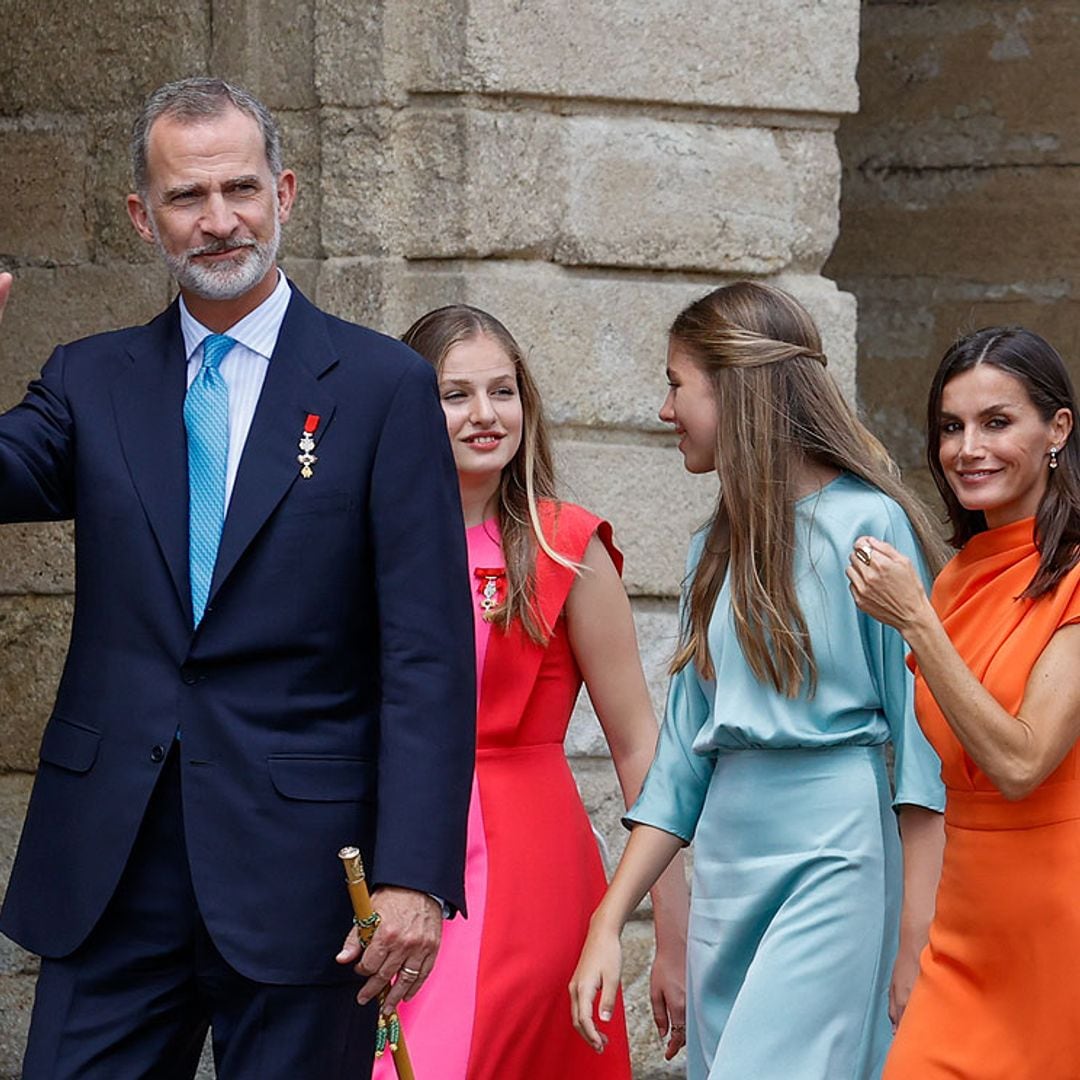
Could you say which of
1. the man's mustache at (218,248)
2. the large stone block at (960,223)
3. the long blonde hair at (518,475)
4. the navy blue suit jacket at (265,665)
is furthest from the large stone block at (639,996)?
the large stone block at (960,223)

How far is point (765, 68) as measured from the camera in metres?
5.38

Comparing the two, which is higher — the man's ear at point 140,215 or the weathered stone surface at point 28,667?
the man's ear at point 140,215

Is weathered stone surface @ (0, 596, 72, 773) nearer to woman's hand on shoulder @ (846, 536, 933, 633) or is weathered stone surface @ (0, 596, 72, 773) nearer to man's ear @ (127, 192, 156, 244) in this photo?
man's ear @ (127, 192, 156, 244)

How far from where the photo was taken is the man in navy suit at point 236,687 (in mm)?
3557

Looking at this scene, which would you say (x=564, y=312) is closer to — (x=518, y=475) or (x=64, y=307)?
(x=518, y=475)

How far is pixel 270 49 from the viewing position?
538cm

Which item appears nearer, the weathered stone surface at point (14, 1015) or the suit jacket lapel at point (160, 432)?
the suit jacket lapel at point (160, 432)

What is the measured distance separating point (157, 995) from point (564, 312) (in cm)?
206

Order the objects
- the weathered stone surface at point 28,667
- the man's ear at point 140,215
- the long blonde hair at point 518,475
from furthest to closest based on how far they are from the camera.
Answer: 1. the weathered stone surface at point 28,667
2. the long blonde hair at point 518,475
3. the man's ear at point 140,215

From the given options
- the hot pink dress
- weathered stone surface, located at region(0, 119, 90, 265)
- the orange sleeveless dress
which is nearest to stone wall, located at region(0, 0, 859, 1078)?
weathered stone surface, located at region(0, 119, 90, 265)

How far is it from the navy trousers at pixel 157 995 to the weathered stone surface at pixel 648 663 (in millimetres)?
1752

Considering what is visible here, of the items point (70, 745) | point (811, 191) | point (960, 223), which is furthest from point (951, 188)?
point (70, 745)

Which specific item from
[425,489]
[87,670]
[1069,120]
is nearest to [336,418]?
[425,489]

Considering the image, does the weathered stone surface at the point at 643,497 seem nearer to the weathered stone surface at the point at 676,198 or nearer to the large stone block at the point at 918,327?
the weathered stone surface at the point at 676,198
